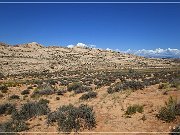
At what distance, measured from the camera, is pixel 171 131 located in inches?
456

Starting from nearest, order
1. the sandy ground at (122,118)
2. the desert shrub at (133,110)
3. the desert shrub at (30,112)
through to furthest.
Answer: the sandy ground at (122,118)
the desert shrub at (133,110)
the desert shrub at (30,112)

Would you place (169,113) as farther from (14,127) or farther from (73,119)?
(14,127)

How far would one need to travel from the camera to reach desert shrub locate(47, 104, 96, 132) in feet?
43.7

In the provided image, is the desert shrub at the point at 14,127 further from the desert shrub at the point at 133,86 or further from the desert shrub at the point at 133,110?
the desert shrub at the point at 133,86

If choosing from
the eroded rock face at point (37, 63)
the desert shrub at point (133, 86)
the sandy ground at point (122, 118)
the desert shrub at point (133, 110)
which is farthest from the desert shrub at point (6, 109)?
the eroded rock face at point (37, 63)

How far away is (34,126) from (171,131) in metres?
7.19

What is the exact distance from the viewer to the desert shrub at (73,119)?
13320mm

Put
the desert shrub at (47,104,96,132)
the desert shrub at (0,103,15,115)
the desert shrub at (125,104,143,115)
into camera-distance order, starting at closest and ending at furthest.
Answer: the desert shrub at (47,104,96,132), the desert shrub at (125,104,143,115), the desert shrub at (0,103,15,115)

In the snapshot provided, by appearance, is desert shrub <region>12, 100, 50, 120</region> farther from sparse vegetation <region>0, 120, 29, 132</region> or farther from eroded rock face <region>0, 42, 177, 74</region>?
eroded rock face <region>0, 42, 177, 74</region>

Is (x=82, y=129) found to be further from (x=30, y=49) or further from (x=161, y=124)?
(x=30, y=49)

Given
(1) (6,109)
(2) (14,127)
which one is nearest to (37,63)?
(1) (6,109)

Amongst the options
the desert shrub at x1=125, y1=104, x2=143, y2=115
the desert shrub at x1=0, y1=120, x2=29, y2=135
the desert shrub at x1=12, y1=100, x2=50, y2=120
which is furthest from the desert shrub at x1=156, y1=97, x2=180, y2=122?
the desert shrub at x1=12, y1=100, x2=50, y2=120

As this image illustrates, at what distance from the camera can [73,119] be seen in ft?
44.6

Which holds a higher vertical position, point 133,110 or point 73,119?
point 133,110
